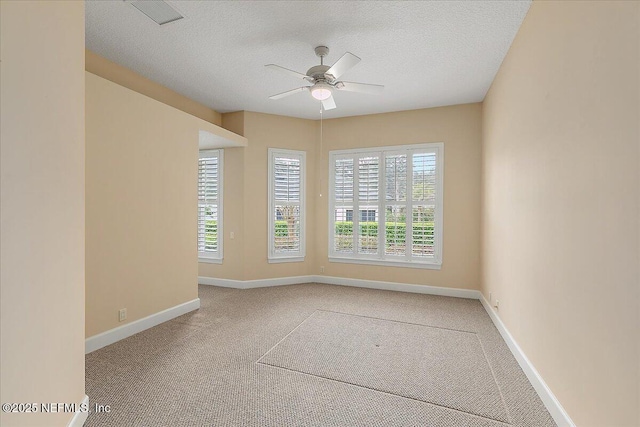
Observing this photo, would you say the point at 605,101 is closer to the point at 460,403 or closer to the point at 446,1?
the point at 446,1

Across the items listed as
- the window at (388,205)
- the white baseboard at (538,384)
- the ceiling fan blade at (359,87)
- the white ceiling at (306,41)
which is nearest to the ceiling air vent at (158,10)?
the white ceiling at (306,41)

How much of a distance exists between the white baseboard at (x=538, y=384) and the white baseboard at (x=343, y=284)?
1402 mm

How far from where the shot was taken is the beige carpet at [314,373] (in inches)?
74.9

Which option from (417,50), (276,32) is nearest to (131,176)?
(276,32)

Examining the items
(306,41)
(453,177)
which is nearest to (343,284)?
(453,177)

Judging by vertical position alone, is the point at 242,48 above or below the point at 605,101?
above

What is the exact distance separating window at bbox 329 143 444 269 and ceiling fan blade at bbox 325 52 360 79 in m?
2.40

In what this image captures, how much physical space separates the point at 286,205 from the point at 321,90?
8.50ft

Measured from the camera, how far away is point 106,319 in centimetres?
287

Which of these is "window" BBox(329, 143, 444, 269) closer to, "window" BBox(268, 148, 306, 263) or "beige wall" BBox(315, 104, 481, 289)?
"beige wall" BBox(315, 104, 481, 289)

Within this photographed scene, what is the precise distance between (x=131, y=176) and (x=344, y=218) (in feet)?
10.8

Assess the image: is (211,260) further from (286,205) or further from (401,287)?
(401,287)

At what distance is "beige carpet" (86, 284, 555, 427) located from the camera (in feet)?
6.24

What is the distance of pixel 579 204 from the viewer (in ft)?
5.26
